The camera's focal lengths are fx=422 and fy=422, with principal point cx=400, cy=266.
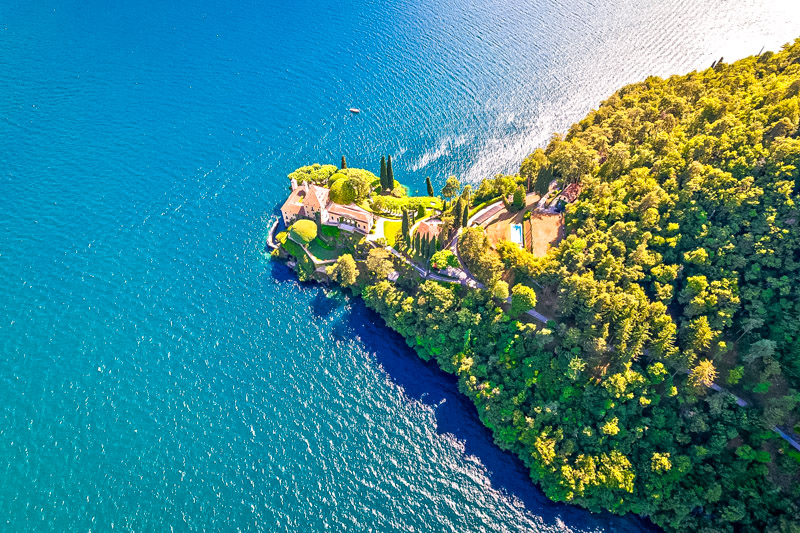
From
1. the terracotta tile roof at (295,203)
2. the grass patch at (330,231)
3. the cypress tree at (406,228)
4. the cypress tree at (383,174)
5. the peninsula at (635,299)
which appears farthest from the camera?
the cypress tree at (383,174)

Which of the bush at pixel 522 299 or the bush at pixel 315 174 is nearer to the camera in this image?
the bush at pixel 522 299

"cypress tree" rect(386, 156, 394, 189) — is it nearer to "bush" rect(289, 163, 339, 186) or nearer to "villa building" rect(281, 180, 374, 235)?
"villa building" rect(281, 180, 374, 235)

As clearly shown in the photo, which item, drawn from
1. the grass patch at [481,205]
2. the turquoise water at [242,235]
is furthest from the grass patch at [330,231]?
the grass patch at [481,205]

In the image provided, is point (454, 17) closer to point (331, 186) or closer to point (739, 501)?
point (331, 186)

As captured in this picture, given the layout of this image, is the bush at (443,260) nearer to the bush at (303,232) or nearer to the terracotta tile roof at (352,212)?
the terracotta tile roof at (352,212)

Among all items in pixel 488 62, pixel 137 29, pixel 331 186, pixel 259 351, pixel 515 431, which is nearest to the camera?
pixel 515 431

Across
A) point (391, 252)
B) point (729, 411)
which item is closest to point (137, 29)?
point (391, 252)

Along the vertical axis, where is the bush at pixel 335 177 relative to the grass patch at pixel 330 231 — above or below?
above
